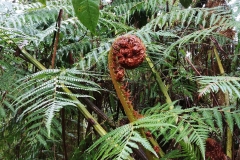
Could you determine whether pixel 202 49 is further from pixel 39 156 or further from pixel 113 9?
pixel 39 156

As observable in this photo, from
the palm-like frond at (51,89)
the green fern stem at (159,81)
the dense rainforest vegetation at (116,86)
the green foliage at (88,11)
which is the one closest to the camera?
the green foliage at (88,11)

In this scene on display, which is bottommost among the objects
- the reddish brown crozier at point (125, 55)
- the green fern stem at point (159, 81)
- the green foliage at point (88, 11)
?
the green fern stem at point (159, 81)

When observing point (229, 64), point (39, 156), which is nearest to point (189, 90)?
point (229, 64)

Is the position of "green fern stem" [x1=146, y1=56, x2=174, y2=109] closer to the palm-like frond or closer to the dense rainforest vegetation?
the dense rainforest vegetation

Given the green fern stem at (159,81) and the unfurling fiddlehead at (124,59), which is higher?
the unfurling fiddlehead at (124,59)

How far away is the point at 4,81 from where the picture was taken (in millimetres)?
1087

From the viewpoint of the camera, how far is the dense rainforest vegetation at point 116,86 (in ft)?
2.56

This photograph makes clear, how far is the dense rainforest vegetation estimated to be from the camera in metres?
0.78

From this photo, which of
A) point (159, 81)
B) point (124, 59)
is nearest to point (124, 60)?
point (124, 59)

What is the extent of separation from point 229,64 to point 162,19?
0.55 m

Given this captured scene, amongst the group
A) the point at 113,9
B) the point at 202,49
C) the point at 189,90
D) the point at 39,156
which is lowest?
the point at 39,156

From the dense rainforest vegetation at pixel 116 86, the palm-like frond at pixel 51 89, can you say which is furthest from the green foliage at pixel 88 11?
the palm-like frond at pixel 51 89

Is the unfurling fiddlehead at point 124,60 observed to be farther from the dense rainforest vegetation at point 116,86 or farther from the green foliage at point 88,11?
the green foliage at point 88,11

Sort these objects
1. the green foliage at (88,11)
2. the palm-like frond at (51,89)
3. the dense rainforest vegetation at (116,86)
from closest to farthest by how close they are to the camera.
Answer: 1. the green foliage at (88,11)
2. the palm-like frond at (51,89)
3. the dense rainforest vegetation at (116,86)
